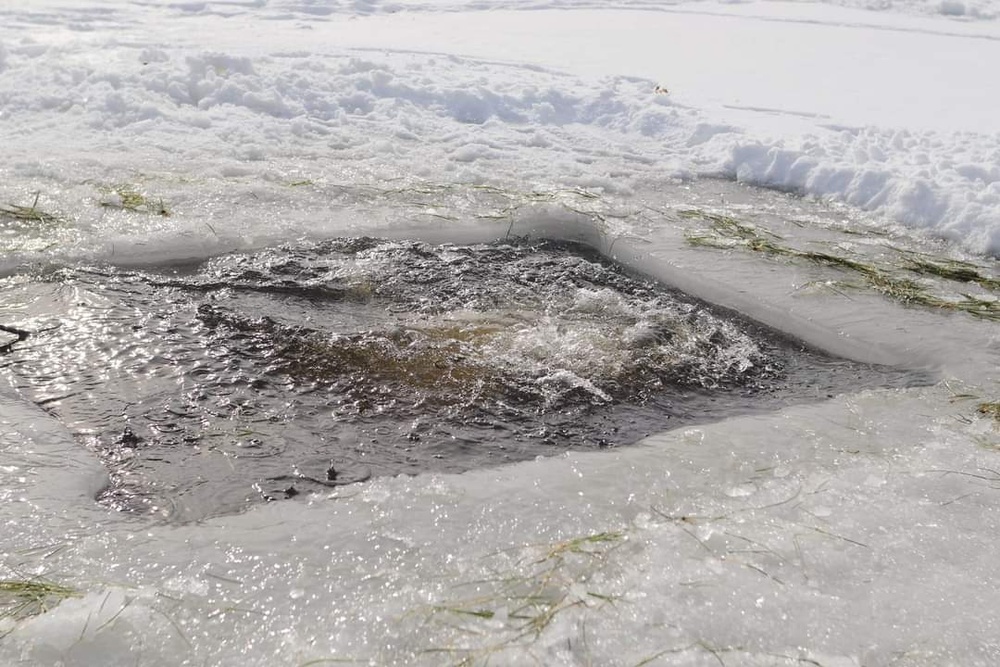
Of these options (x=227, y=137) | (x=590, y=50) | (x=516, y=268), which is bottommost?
(x=516, y=268)

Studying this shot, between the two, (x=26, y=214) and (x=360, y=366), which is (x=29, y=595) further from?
(x=26, y=214)

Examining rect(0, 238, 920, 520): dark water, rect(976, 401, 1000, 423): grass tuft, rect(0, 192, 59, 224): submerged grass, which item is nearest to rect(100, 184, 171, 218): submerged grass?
rect(0, 192, 59, 224): submerged grass

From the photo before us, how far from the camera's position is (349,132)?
6.93 metres

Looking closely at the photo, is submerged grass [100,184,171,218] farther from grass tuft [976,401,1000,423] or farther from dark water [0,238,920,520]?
grass tuft [976,401,1000,423]

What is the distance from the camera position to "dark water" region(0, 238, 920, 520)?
306 centimetres

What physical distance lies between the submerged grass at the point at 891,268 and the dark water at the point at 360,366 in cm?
84

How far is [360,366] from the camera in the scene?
3.69 meters

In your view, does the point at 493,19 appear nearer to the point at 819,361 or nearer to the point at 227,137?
the point at 227,137

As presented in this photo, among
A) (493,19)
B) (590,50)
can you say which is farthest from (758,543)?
(493,19)

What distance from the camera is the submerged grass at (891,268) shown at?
4.52m

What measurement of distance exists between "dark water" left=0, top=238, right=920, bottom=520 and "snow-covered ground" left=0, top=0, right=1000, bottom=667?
0.18 metres

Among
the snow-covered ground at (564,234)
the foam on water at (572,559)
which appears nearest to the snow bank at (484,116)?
the snow-covered ground at (564,234)

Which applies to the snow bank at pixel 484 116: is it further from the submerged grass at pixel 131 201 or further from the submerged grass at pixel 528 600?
the submerged grass at pixel 528 600

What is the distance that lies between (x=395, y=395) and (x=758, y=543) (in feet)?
5.41
